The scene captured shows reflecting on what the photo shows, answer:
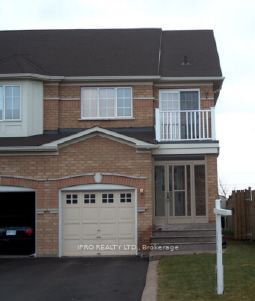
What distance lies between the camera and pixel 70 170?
20.6 m

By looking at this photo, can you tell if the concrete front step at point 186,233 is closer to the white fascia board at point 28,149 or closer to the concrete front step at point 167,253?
the concrete front step at point 167,253

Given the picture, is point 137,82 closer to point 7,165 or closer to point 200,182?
point 200,182

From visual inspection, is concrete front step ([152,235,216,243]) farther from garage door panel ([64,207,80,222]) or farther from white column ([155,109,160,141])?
white column ([155,109,160,141])

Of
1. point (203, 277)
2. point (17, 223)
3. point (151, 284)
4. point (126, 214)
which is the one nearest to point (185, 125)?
point (126, 214)

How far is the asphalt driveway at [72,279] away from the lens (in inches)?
469

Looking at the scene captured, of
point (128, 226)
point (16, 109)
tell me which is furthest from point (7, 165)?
point (128, 226)

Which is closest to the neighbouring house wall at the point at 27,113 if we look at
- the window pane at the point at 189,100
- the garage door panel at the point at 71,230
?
the garage door panel at the point at 71,230

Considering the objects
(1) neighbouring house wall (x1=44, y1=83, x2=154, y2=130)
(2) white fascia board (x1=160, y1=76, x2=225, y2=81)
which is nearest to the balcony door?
(2) white fascia board (x1=160, y1=76, x2=225, y2=81)

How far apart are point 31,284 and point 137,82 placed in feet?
36.4

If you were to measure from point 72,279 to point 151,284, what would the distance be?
2397 millimetres

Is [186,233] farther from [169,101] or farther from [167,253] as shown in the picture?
[169,101]

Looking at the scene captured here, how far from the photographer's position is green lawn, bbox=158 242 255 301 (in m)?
10.8

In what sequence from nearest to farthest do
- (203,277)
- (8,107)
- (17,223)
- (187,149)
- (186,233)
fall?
(203,277) < (186,233) < (187,149) < (8,107) < (17,223)

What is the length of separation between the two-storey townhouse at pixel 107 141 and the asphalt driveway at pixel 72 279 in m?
1.64
